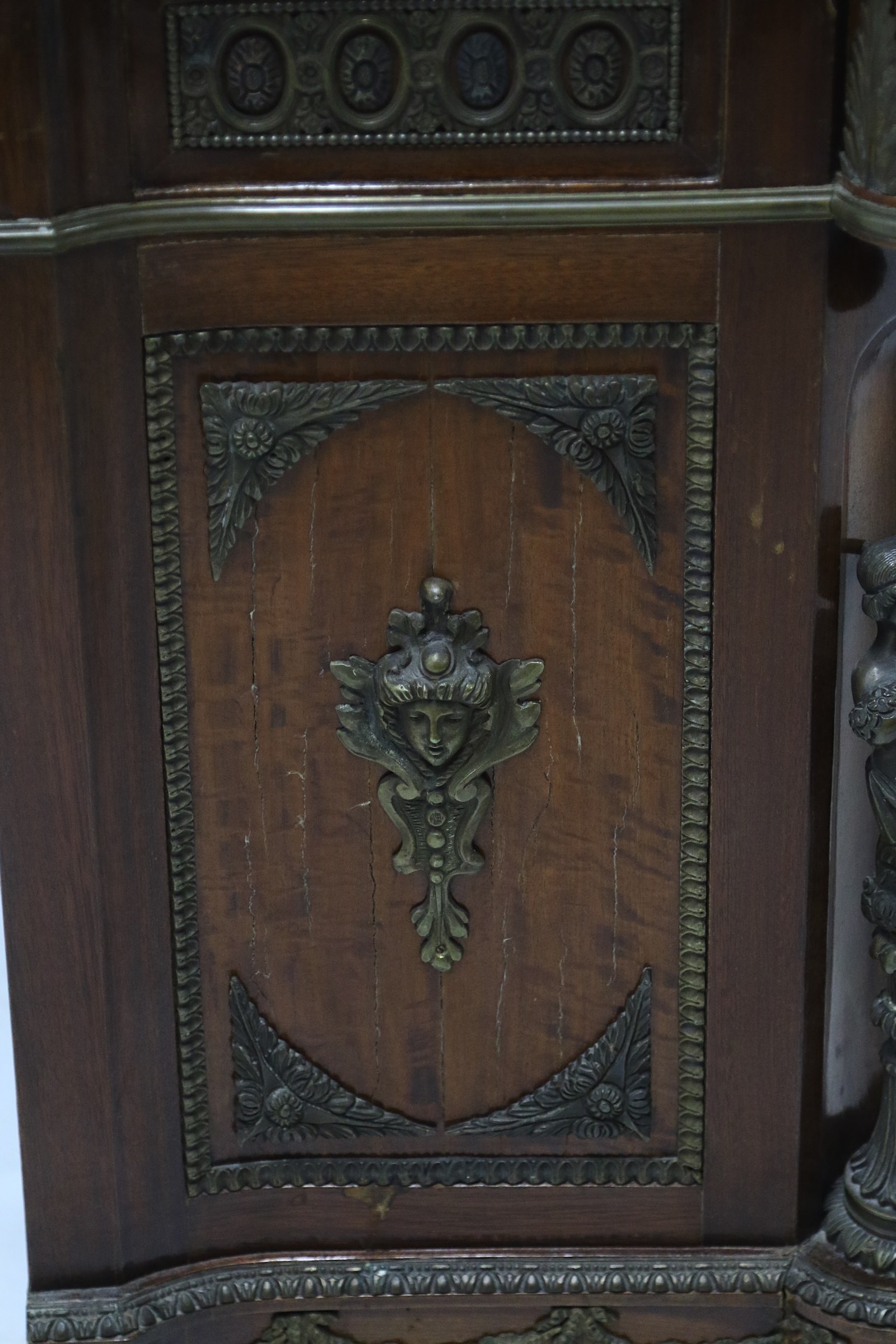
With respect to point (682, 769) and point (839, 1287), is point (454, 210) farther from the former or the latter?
point (839, 1287)

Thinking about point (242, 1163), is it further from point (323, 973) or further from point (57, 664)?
point (57, 664)

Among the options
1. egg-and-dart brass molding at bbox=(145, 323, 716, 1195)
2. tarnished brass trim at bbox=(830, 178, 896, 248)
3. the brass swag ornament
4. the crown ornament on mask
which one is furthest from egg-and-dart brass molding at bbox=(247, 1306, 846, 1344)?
tarnished brass trim at bbox=(830, 178, 896, 248)

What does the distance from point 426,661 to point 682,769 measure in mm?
250

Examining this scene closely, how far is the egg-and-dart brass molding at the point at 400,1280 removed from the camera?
210cm

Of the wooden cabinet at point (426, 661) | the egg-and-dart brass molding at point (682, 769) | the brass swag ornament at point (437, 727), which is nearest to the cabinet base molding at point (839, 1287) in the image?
the wooden cabinet at point (426, 661)

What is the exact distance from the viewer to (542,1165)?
2.12 metres

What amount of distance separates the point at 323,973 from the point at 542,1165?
11.0 inches

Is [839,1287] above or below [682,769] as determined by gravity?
below

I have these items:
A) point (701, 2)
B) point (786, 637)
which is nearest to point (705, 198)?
point (701, 2)

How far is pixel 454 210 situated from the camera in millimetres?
1822

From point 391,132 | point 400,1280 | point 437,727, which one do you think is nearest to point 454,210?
point 391,132

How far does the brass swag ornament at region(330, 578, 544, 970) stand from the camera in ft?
6.45

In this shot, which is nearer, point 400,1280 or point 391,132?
point 391,132

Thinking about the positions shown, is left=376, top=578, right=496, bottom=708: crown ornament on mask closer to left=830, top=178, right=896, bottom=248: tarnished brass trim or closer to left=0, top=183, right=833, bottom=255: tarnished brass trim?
left=0, top=183, right=833, bottom=255: tarnished brass trim
